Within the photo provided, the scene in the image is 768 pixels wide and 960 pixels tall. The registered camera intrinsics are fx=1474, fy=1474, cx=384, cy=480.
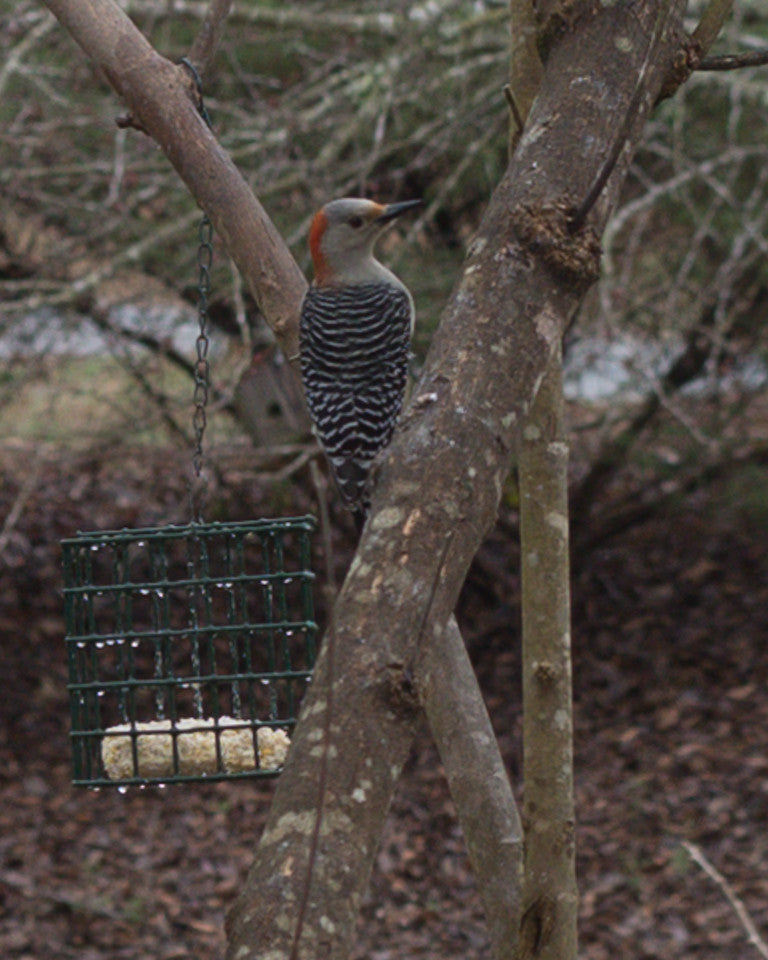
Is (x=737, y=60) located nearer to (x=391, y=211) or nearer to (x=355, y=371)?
(x=391, y=211)

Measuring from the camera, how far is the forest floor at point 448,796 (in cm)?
693

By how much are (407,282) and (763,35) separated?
89.7 inches

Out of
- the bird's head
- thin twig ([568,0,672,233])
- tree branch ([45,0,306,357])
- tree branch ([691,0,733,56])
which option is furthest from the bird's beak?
thin twig ([568,0,672,233])

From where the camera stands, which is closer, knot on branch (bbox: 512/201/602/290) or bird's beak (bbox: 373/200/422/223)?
knot on branch (bbox: 512/201/602/290)

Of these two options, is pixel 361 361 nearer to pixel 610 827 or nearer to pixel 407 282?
pixel 407 282

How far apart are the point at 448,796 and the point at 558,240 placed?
6589mm

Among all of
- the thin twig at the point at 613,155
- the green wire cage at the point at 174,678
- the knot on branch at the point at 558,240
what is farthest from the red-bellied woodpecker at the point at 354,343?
the knot on branch at the point at 558,240

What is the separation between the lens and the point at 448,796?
26.0 feet

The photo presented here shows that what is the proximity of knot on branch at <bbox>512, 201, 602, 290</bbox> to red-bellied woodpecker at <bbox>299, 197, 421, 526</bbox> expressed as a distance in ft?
7.50

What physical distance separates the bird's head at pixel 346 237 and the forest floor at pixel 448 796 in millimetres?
2901

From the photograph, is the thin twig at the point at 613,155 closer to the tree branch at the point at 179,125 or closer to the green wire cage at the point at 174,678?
the tree branch at the point at 179,125

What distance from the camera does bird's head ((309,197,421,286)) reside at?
4176mm

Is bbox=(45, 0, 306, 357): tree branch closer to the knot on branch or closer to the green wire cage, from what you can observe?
the green wire cage

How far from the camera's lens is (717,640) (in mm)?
8852
